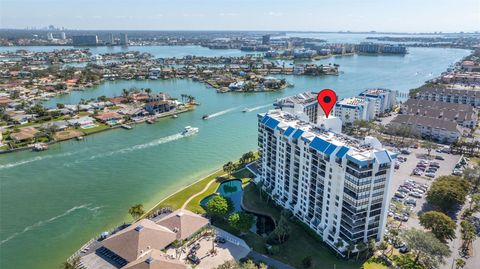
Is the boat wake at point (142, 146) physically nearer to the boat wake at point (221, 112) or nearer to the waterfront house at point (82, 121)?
the boat wake at point (221, 112)

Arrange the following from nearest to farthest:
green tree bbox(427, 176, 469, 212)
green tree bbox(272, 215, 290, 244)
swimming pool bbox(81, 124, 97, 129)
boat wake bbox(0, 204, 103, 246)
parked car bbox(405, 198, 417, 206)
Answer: green tree bbox(272, 215, 290, 244) → boat wake bbox(0, 204, 103, 246) → green tree bbox(427, 176, 469, 212) → parked car bbox(405, 198, 417, 206) → swimming pool bbox(81, 124, 97, 129)

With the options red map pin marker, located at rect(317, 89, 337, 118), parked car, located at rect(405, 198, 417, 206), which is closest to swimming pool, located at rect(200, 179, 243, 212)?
red map pin marker, located at rect(317, 89, 337, 118)

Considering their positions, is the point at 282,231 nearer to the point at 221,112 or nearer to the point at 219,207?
the point at 219,207

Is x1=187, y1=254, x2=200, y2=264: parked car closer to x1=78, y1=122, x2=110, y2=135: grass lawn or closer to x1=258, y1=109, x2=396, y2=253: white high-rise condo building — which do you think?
x1=258, y1=109, x2=396, y2=253: white high-rise condo building

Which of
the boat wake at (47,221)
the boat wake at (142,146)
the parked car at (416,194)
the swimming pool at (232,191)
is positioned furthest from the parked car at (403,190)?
the boat wake at (142,146)

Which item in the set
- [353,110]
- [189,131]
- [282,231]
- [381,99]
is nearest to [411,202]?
[282,231]

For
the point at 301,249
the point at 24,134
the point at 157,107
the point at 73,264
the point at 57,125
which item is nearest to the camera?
the point at 73,264
